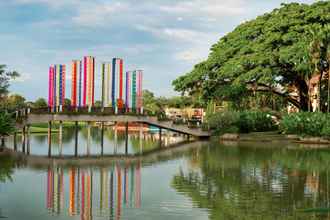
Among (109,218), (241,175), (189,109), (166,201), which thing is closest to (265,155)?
(241,175)

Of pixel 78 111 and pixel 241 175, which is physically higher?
pixel 78 111

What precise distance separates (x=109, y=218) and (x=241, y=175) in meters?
10.1

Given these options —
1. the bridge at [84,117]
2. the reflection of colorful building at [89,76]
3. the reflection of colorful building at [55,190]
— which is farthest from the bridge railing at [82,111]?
the reflection of colorful building at [55,190]

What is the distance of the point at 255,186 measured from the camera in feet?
60.7

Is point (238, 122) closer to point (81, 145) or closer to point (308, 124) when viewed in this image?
point (308, 124)

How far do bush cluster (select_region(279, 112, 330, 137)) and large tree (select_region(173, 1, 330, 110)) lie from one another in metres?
3.36

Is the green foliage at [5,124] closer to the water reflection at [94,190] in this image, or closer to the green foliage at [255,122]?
the water reflection at [94,190]

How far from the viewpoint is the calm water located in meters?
13.5

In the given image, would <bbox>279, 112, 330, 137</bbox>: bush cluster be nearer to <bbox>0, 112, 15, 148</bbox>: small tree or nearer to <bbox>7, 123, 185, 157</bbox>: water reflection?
<bbox>7, 123, 185, 157</bbox>: water reflection

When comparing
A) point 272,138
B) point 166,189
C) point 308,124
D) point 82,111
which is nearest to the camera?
point 166,189

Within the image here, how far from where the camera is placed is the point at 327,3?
154ft

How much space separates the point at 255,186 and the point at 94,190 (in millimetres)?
5615

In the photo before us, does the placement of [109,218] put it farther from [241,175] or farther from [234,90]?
[234,90]

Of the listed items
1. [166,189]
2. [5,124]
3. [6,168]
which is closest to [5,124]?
[5,124]
